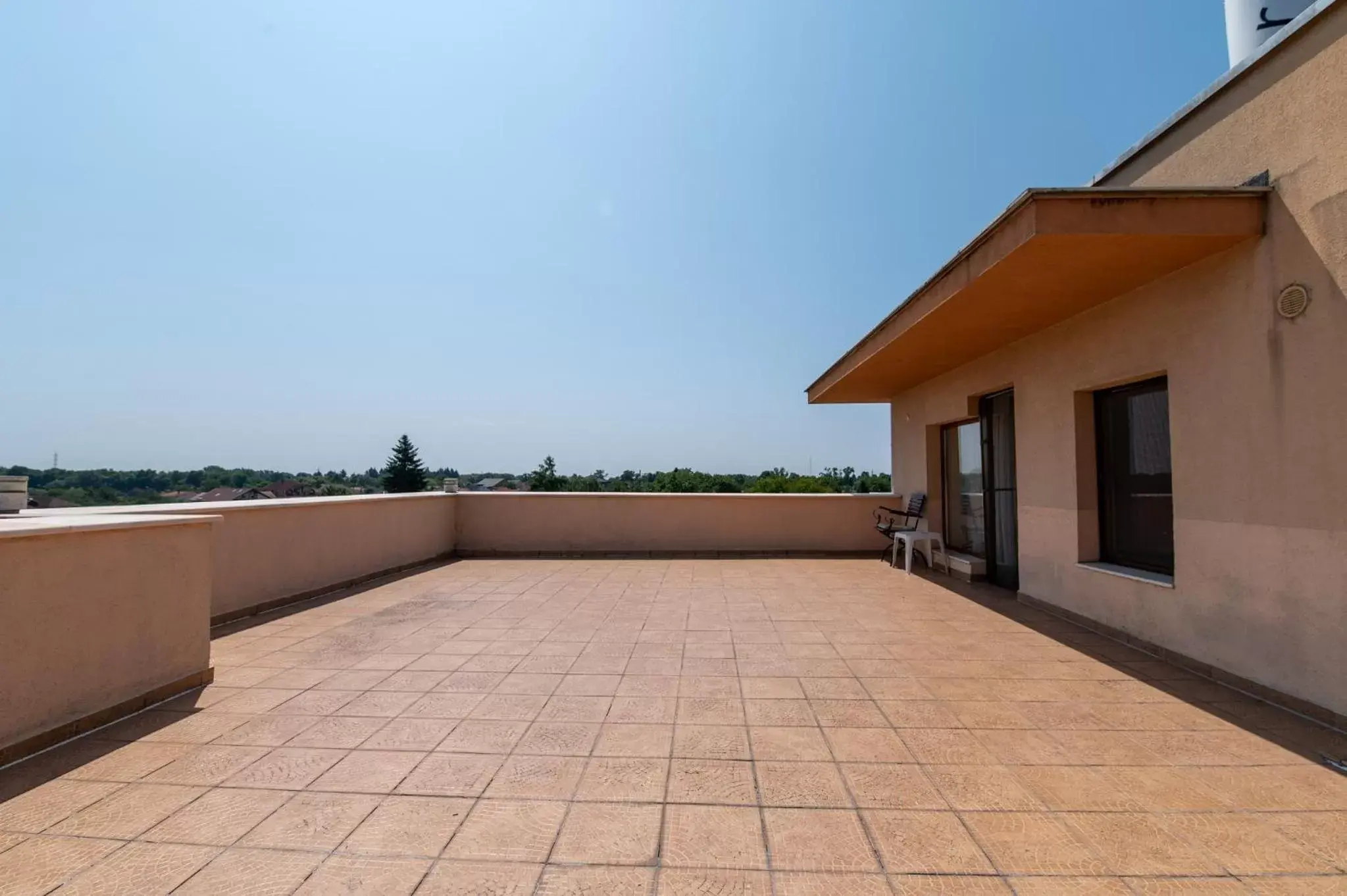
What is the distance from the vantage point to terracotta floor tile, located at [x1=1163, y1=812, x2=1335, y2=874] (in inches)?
64.7

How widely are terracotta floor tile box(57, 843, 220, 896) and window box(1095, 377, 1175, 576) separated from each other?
210 inches

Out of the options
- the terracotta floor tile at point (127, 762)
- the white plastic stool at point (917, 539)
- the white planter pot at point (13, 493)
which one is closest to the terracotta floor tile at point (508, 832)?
the terracotta floor tile at point (127, 762)

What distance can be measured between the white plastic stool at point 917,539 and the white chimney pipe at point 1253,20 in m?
5.18

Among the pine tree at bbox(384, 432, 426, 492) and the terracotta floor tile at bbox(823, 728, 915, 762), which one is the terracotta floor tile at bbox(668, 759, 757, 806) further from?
the pine tree at bbox(384, 432, 426, 492)

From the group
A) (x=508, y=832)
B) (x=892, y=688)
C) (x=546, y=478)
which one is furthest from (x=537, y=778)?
(x=546, y=478)

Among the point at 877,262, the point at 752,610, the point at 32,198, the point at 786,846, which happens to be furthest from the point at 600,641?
the point at 32,198

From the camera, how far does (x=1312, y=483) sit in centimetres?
271

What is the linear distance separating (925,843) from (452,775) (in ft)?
5.92

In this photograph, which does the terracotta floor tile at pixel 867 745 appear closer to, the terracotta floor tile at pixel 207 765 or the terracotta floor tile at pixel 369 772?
the terracotta floor tile at pixel 369 772

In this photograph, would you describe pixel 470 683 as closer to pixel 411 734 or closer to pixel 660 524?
pixel 411 734

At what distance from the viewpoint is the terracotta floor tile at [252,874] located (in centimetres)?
155

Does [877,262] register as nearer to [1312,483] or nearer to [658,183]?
[658,183]

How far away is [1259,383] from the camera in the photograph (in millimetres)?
2992

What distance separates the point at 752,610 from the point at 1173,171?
4.59 m
